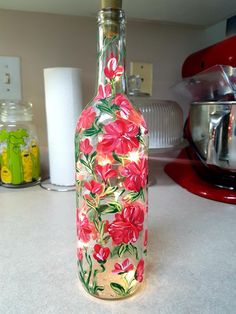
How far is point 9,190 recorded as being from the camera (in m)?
0.68

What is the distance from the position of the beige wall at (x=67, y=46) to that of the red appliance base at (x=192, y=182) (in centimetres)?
24

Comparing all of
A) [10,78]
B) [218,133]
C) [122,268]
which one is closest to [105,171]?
[122,268]

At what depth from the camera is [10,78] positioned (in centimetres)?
75

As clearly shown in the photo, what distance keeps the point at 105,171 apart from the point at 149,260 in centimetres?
16

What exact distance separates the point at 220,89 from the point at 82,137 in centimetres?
46

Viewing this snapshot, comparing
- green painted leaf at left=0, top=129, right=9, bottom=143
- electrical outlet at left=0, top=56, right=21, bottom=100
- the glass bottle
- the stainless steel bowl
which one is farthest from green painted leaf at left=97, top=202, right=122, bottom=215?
electrical outlet at left=0, top=56, right=21, bottom=100

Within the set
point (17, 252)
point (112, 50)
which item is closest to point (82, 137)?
point (112, 50)

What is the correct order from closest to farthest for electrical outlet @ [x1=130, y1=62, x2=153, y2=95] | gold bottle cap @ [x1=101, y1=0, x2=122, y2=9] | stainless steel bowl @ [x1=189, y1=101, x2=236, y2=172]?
gold bottle cap @ [x1=101, y1=0, x2=122, y2=9]
stainless steel bowl @ [x1=189, y1=101, x2=236, y2=172]
electrical outlet @ [x1=130, y1=62, x2=153, y2=95]

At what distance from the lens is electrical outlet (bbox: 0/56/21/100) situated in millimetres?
743

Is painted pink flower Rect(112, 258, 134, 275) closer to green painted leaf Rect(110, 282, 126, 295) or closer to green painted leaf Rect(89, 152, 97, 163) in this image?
green painted leaf Rect(110, 282, 126, 295)

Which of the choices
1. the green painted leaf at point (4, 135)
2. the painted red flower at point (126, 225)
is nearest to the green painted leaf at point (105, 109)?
the painted red flower at point (126, 225)

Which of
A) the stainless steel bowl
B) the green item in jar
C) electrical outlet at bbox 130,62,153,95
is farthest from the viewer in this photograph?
electrical outlet at bbox 130,62,153,95

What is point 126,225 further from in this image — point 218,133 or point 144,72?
point 144,72

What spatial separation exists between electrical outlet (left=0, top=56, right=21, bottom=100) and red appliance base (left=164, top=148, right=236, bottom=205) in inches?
18.7
